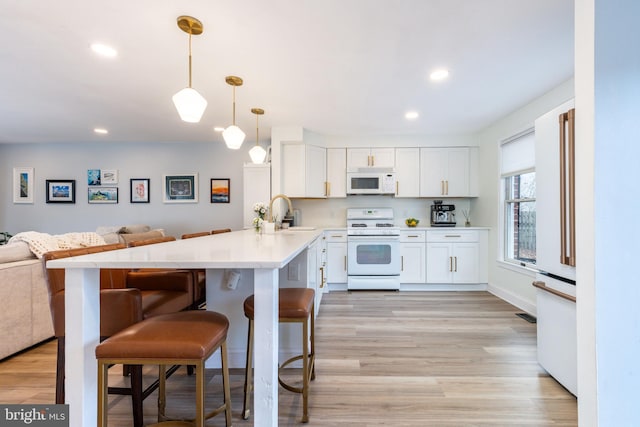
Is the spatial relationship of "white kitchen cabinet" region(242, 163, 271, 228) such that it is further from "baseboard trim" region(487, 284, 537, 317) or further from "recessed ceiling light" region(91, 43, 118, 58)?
"baseboard trim" region(487, 284, 537, 317)

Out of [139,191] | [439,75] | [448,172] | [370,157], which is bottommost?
[139,191]

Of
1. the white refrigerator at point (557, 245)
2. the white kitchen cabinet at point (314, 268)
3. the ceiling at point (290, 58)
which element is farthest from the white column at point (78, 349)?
the white refrigerator at point (557, 245)

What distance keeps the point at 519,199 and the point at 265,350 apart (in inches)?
140

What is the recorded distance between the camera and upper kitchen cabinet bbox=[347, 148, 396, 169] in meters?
4.37

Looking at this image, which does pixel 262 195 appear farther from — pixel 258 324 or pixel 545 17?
pixel 545 17

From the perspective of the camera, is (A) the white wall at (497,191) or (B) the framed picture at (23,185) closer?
(A) the white wall at (497,191)

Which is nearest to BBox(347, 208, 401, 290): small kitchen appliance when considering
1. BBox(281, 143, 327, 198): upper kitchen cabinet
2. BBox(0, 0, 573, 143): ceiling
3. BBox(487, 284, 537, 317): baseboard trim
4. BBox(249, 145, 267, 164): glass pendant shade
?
BBox(281, 143, 327, 198): upper kitchen cabinet

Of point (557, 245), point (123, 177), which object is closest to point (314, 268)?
point (557, 245)

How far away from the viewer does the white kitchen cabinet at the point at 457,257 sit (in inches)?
157

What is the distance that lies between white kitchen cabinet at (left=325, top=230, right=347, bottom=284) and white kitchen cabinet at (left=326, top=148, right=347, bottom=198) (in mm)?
685

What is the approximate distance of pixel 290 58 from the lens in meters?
2.19

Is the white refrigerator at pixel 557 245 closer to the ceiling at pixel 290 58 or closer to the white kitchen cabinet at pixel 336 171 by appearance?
the ceiling at pixel 290 58

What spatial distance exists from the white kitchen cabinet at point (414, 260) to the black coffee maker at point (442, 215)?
17.7 inches

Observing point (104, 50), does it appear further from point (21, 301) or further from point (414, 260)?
point (414, 260)
